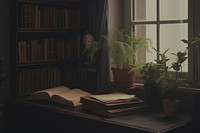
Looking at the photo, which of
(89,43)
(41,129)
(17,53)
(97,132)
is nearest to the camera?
(97,132)

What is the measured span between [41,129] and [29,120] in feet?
0.50

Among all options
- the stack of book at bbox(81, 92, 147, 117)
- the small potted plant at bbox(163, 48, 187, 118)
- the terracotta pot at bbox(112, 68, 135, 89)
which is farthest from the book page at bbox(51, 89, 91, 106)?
the small potted plant at bbox(163, 48, 187, 118)

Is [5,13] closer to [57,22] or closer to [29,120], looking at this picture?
[57,22]

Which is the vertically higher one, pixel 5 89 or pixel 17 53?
pixel 17 53

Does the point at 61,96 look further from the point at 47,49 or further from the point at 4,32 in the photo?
the point at 4,32

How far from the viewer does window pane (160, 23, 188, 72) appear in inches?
122

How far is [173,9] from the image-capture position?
315 cm

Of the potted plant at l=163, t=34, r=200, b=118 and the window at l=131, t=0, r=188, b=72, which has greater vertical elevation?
the window at l=131, t=0, r=188, b=72

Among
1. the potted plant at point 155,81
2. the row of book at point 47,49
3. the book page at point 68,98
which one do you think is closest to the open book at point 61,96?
the book page at point 68,98

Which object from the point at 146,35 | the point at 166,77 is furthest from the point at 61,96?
the point at 146,35

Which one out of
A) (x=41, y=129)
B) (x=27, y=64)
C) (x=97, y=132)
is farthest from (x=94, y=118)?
(x=27, y=64)

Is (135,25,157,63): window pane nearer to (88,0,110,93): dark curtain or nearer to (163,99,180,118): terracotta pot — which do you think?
(88,0,110,93): dark curtain

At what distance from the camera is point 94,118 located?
244cm

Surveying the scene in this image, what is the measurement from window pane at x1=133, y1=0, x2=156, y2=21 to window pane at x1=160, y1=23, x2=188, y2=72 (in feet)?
0.56
